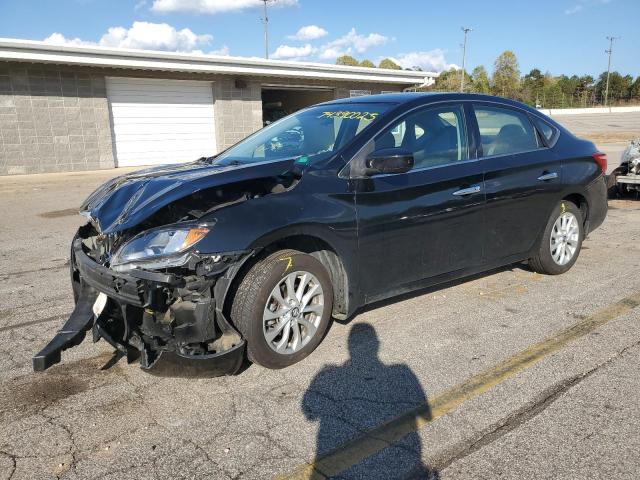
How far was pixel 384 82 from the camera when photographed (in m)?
23.4

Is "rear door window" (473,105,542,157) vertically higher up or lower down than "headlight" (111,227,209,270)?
higher up

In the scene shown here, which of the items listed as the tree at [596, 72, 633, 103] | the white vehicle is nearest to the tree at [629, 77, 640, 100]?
the tree at [596, 72, 633, 103]

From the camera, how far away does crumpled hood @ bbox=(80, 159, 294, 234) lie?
335 centimetres

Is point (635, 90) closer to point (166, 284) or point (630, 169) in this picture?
point (630, 169)

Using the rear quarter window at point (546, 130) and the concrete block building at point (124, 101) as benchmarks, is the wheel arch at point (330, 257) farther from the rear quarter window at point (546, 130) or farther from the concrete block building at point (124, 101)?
the concrete block building at point (124, 101)

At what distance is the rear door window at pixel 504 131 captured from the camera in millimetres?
4758

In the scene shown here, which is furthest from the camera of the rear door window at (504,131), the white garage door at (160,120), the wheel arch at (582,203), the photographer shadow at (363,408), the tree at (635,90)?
the tree at (635,90)

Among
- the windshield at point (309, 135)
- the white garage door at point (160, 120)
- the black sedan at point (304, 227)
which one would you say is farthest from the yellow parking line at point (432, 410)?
the white garage door at point (160, 120)

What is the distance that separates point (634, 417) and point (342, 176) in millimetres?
2294

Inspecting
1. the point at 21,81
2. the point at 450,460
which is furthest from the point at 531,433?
the point at 21,81

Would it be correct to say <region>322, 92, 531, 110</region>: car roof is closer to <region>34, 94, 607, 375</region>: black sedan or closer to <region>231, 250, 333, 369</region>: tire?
<region>34, 94, 607, 375</region>: black sedan

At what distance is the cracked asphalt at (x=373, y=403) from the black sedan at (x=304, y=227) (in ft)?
0.93

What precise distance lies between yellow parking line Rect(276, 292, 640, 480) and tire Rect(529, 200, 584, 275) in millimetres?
1034

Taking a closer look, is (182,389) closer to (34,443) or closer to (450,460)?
(34,443)
